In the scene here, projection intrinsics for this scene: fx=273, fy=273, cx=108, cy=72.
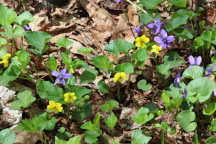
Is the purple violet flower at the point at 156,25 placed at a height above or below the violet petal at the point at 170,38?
above

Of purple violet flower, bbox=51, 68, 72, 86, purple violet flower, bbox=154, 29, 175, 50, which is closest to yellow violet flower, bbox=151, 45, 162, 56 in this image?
purple violet flower, bbox=154, 29, 175, 50

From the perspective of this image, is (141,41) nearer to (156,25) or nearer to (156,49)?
(156,49)

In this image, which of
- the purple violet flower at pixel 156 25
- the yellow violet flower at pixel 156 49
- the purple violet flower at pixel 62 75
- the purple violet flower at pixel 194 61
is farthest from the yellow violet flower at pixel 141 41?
the purple violet flower at pixel 62 75

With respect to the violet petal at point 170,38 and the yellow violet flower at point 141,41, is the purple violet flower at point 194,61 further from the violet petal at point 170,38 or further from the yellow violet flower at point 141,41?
the yellow violet flower at point 141,41

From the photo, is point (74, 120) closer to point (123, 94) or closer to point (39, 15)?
point (123, 94)

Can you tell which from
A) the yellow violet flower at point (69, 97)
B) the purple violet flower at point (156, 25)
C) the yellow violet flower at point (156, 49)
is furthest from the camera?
the purple violet flower at point (156, 25)

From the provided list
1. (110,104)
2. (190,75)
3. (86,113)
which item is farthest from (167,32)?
(86,113)

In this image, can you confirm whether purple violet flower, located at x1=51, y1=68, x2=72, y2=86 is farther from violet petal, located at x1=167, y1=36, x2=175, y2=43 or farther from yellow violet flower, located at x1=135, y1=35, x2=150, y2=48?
violet petal, located at x1=167, y1=36, x2=175, y2=43

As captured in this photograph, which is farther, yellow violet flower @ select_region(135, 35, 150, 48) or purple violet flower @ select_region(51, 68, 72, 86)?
yellow violet flower @ select_region(135, 35, 150, 48)

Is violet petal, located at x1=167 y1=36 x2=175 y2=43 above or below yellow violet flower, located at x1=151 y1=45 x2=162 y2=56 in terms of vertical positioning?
above

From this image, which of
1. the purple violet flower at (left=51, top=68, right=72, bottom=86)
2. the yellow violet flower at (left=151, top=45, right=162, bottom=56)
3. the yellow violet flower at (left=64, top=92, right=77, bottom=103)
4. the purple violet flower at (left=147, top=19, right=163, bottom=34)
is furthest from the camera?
the purple violet flower at (left=147, top=19, right=163, bottom=34)

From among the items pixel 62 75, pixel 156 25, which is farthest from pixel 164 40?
pixel 62 75
